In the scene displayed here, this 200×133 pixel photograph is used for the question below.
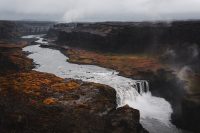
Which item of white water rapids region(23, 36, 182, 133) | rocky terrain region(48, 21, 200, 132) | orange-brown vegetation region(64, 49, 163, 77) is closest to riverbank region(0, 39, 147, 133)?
white water rapids region(23, 36, 182, 133)

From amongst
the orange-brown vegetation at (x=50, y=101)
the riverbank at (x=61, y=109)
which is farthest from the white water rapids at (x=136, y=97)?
the orange-brown vegetation at (x=50, y=101)

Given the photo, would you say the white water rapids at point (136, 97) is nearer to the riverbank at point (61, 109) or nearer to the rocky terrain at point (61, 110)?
→ the riverbank at point (61, 109)

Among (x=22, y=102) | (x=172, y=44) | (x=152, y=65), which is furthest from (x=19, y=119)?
(x=172, y=44)

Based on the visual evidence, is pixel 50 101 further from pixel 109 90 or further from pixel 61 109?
pixel 109 90

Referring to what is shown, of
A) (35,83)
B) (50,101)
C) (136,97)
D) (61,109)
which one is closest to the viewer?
(61,109)

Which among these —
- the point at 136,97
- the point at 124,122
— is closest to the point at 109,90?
the point at 136,97

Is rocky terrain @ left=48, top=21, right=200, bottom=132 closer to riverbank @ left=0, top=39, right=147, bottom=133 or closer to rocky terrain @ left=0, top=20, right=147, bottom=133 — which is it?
riverbank @ left=0, top=39, right=147, bottom=133

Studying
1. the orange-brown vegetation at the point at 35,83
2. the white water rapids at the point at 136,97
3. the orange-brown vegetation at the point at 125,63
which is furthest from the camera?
the orange-brown vegetation at the point at 125,63
